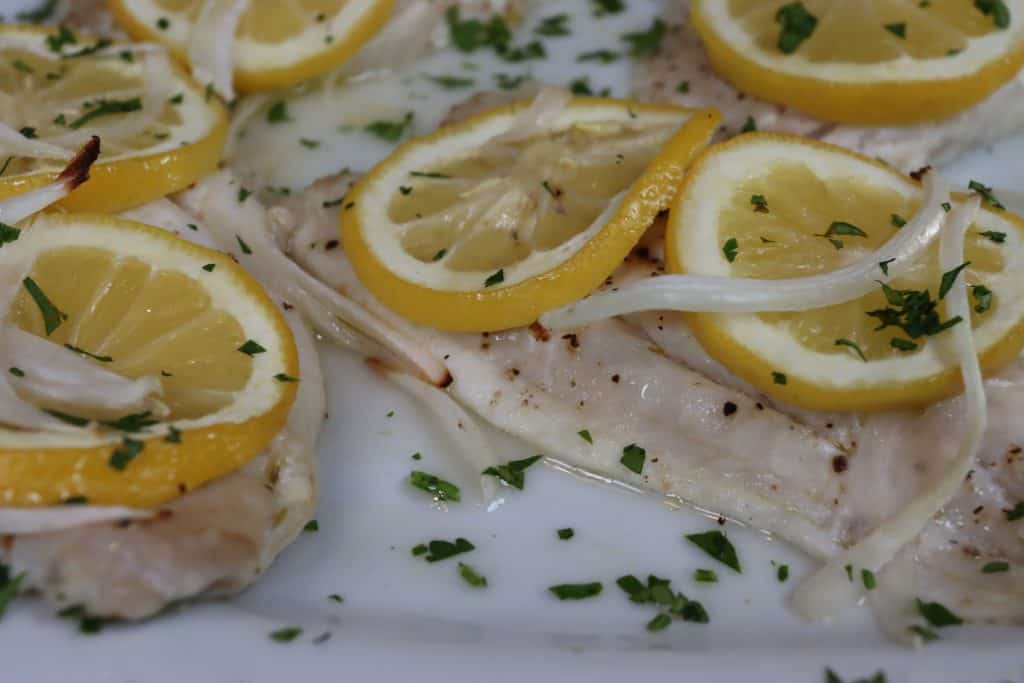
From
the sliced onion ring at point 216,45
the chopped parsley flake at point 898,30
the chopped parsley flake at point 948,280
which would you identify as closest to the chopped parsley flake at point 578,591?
the chopped parsley flake at point 948,280

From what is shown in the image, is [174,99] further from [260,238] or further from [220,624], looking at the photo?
[220,624]

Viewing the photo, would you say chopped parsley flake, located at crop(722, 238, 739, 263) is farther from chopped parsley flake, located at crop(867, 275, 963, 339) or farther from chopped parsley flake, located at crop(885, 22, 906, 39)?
chopped parsley flake, located at crop(885, 22, 906, 39)

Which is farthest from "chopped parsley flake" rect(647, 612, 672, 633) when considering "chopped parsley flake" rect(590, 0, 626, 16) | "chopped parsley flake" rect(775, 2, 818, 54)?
"chopped parsley flake" rect(590, 0, 626, 16)

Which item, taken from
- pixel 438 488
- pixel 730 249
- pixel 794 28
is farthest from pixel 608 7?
pixel 438 488

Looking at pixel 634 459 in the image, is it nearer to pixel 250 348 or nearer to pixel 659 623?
pixel 659 623

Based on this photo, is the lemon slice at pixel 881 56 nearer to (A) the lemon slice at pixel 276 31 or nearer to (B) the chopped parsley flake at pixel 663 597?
(A) the lemon slice at pixel 276 31

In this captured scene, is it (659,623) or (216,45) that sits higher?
(216,45)
